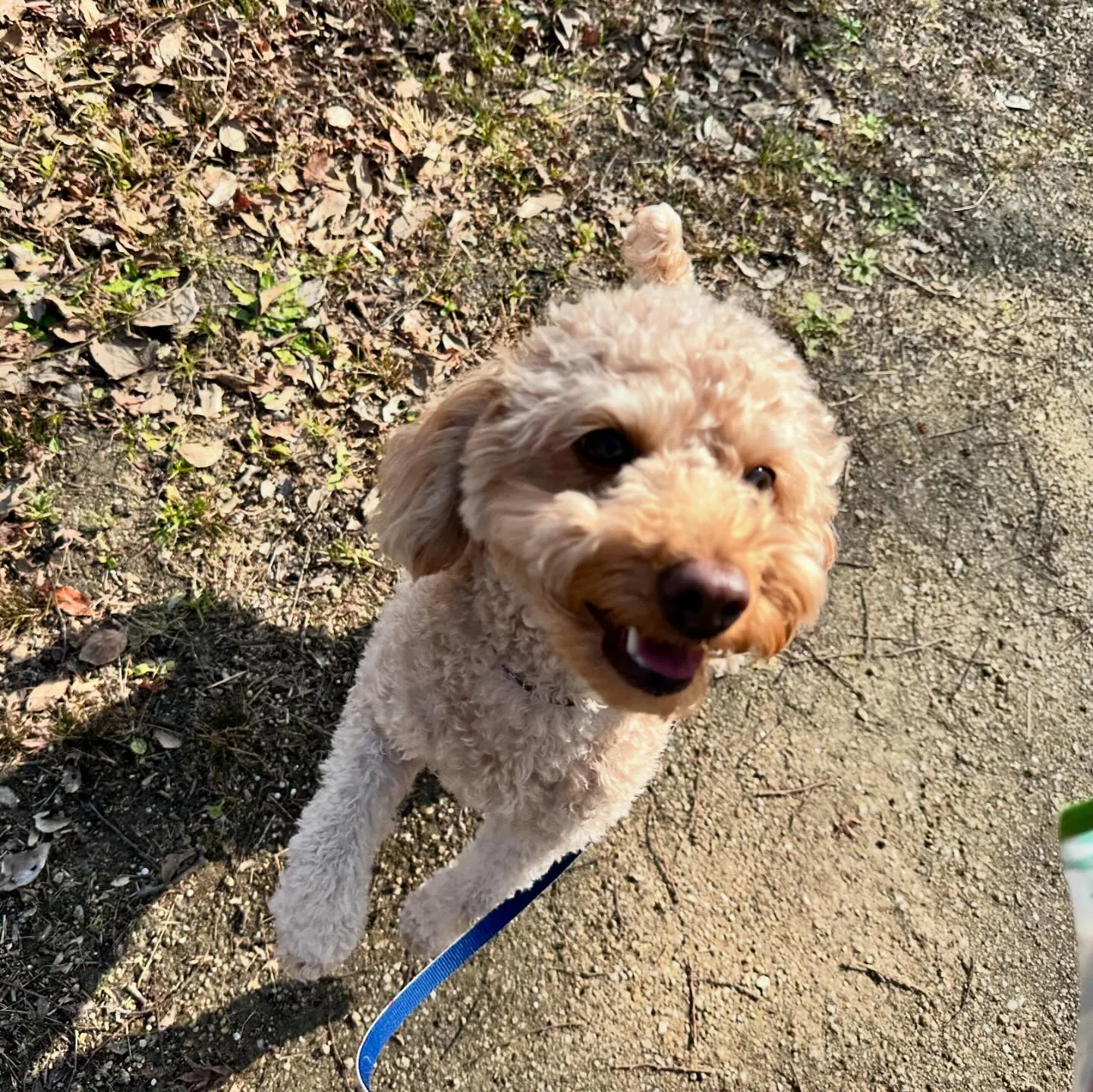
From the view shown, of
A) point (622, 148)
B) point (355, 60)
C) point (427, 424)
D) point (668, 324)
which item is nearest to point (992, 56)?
point (622, 148)

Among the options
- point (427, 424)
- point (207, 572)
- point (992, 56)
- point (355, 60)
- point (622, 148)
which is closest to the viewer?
point (427, 424)

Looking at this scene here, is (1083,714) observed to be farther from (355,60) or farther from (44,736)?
(355,60)

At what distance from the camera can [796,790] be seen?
3.09 metres

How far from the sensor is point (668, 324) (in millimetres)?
1815

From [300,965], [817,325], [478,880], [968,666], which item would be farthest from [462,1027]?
[817,325]

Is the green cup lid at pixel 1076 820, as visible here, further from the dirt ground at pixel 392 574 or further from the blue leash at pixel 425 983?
the dirt ground at pixel 392 574

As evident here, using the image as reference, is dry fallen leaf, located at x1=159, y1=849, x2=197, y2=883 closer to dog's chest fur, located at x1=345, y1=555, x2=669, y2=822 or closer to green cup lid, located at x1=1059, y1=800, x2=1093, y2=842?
dog's chest fur, located at x1=345, y1=555, x2=669, y2=822

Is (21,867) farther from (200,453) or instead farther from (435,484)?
(435,484)

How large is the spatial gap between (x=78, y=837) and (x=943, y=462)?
3.61 meters

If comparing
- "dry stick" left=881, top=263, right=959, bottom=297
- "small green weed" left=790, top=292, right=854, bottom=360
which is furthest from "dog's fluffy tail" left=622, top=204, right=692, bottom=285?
"dry stick" left=881, top=263, right=959, bottom=297

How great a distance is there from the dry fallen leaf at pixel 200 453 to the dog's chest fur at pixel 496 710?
1.19m

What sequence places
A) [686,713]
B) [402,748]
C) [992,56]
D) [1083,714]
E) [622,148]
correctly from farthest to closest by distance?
[992,56] → [622,148] → [1083,714] → [402,748] → [686,713]

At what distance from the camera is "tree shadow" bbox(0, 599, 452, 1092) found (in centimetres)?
241

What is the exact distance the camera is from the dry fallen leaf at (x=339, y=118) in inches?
136
